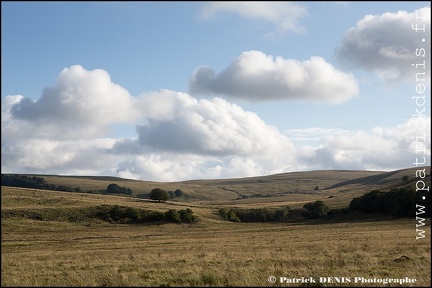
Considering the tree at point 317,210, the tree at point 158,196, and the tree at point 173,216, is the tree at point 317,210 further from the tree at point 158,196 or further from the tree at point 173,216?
the tree at point 158,196

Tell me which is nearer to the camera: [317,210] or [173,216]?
[173,216]

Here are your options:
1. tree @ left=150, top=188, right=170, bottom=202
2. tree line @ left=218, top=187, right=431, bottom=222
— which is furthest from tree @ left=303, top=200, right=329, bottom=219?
tree @ left=150, top=188, right=170, bottom=202

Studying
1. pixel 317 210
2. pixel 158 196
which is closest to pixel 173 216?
pixel 317 210

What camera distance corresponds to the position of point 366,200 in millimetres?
90625

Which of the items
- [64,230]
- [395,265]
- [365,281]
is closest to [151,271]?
[365,281]

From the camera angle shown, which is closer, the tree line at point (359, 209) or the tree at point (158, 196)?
the tree line at point (359, 209)

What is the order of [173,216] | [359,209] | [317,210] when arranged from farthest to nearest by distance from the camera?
1. [317,210]
2. [173,216]
3. [359,209]

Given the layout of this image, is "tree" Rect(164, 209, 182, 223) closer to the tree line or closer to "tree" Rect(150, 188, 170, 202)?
the tree line

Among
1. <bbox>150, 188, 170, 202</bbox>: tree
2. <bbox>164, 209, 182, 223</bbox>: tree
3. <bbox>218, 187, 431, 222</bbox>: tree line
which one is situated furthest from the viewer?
<bbox>150, 188, 170, 202</bbox>: tree

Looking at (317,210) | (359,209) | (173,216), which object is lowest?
(173,216)

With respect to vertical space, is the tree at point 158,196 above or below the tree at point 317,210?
above

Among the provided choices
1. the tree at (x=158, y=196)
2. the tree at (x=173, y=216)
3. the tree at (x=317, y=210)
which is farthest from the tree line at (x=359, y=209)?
the tree at (x=158, y=196)

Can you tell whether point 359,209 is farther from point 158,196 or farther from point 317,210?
point 158,196

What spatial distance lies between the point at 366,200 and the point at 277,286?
79.4m
